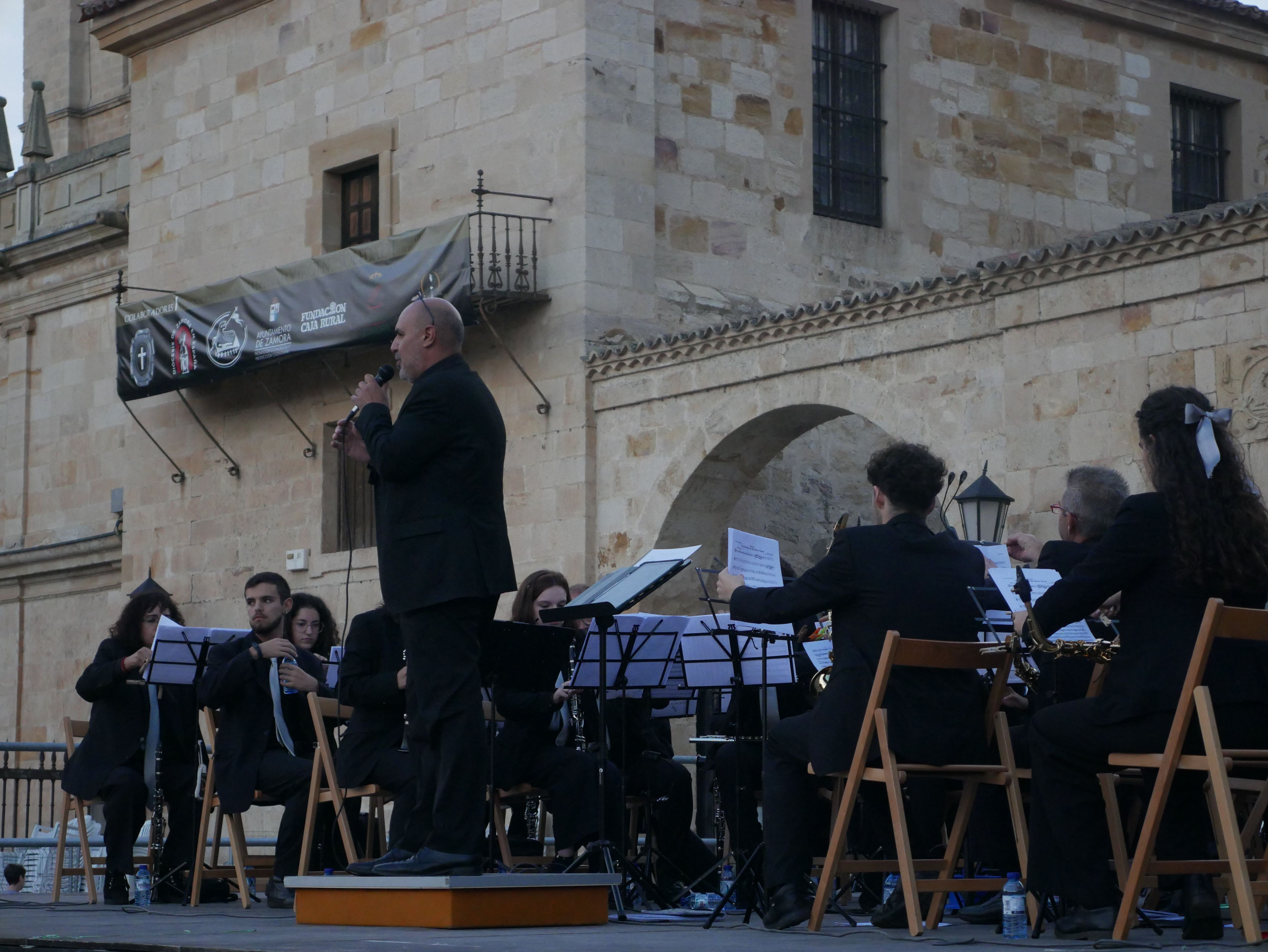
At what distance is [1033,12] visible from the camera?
1962 cm

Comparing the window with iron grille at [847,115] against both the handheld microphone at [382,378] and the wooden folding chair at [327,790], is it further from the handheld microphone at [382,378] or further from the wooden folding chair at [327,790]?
the handheld microphone at [382,378]

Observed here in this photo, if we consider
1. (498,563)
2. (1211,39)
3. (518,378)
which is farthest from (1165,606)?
(1211,39)

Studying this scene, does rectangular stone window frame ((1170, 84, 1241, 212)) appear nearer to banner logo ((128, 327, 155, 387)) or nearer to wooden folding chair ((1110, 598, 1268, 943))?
banner logo ((128, 327, 155, 387))

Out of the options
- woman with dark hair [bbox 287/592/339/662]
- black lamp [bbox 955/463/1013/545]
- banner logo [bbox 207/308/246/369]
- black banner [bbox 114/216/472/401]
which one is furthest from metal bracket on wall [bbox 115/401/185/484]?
woman with dark hair [bbox 287/592/339/662]

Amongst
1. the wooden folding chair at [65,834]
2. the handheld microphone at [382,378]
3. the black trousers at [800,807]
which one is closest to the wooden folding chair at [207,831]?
the wooden folding chair at [65,834]

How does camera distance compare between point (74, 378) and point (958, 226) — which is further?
point (74, 378)

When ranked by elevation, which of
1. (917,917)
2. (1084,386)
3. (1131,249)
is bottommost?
(917,917)

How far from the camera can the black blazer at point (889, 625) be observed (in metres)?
6.72

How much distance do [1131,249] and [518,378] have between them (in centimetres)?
612

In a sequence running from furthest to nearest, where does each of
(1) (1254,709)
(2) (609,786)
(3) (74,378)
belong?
(3) (74,378), (2) (609,786), (1) (1254,709)

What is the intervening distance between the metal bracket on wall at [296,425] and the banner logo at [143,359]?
1.05 meters

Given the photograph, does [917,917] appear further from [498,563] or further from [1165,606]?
[498,563]

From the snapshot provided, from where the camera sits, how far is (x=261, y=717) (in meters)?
9.59

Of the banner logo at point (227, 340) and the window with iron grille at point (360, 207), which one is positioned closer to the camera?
the banner logo at point (227, 340)
